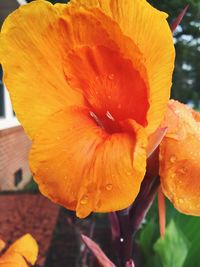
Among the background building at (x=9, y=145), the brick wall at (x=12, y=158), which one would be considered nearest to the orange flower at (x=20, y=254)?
the background building at (x=9, y=145)

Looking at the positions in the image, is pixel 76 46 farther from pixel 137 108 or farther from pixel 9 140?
pixel 9 140

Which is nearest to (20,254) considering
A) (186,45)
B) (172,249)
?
(172,249)

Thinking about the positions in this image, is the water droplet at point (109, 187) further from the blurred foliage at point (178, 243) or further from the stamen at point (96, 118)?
the blurred foliage at point (178, 243)

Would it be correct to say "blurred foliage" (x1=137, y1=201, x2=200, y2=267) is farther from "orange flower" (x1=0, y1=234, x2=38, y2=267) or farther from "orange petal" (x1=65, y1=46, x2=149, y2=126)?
"orange petal" (x1=65, y1=46, x2=149, y2=126)

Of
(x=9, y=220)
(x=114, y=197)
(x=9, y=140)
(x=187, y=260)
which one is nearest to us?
(x=114, y=197)

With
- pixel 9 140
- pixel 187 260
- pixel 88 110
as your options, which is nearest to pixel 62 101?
pixel 88 110
